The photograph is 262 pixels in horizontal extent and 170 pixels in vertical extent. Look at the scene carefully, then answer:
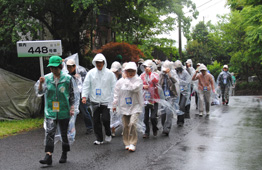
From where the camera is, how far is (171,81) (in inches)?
354

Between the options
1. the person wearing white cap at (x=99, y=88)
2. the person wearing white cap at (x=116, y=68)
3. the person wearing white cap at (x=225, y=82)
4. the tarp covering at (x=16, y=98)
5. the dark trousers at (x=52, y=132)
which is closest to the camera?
the dark trousers at (x=52, y=132)

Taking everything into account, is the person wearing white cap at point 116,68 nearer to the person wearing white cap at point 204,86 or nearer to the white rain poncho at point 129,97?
the white rain poncho at point 129,97

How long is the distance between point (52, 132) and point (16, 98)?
6.36 m

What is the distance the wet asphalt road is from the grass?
0.40 m

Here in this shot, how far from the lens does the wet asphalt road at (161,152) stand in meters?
6.06

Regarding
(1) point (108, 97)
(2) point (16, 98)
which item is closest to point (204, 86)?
(1) point (108, 97)

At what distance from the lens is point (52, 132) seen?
19.9 feet

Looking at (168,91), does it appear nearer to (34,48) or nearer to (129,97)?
(129,97)

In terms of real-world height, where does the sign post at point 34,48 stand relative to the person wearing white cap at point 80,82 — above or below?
above

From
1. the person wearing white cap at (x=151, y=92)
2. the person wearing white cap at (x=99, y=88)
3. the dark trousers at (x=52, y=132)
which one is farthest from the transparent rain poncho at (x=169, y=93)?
the dark trousers at (x=52, y=132)

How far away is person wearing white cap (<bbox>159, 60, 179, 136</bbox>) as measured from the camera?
8812mm

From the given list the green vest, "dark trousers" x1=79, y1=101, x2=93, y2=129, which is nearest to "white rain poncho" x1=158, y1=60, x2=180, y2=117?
"dark trousers" x1=79, y1=101, x2=93, y2=129

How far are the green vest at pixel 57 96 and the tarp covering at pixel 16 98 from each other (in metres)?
6.07

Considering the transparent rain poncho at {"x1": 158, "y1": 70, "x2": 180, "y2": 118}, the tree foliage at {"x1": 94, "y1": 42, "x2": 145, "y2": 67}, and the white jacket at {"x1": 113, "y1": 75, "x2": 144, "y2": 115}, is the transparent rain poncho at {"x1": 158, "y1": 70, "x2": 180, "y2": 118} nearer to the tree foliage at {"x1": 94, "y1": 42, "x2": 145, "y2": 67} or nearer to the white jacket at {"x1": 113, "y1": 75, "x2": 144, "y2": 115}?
the white jacket at {"x1": 113, "y1": 75, "x2": 144, "y2": 115}
